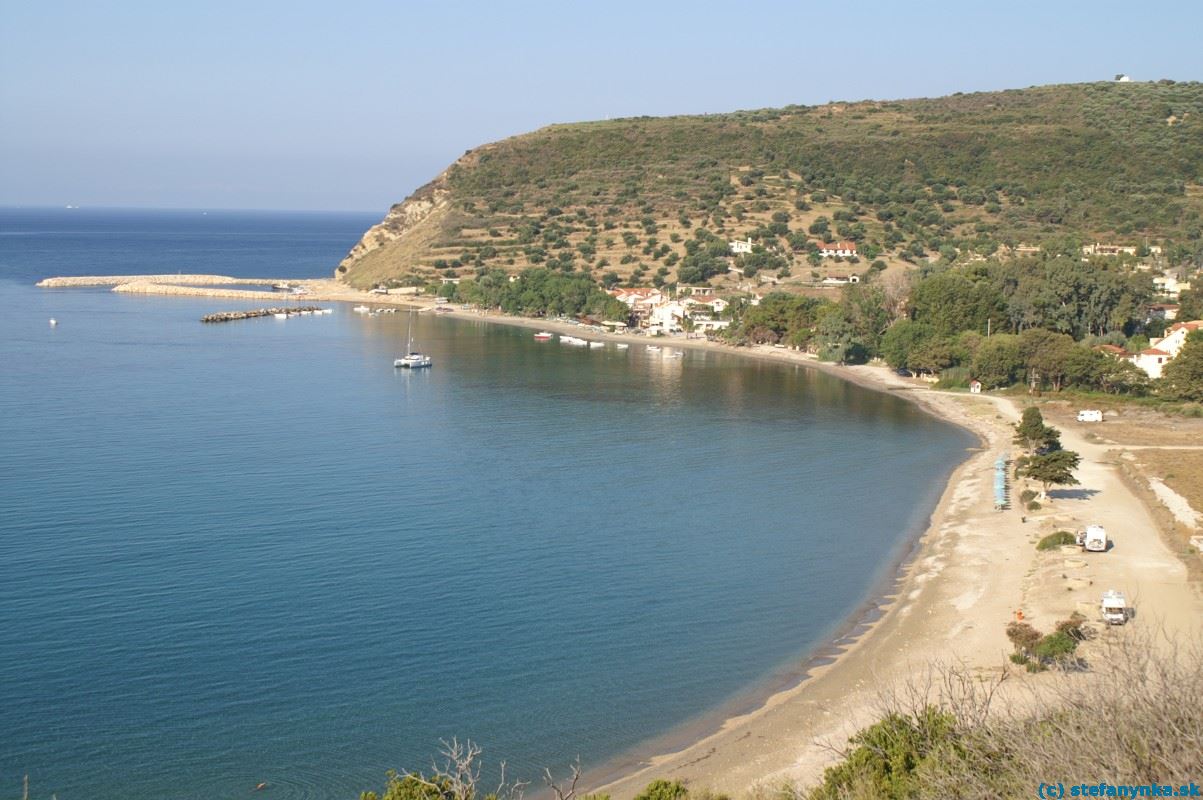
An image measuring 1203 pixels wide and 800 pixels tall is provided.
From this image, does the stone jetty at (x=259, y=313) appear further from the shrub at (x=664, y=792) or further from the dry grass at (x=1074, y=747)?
the dry grass at (x=1074, y=747)

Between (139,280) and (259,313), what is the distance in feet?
109

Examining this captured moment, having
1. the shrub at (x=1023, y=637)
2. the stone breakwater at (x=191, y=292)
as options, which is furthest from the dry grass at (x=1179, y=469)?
the stone breakwater at (x=191, y=292)

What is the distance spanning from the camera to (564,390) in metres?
53.6

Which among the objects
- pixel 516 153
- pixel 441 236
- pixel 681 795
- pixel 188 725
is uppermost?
pixel 516 153

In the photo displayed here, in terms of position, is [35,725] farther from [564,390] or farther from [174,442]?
[564,390]

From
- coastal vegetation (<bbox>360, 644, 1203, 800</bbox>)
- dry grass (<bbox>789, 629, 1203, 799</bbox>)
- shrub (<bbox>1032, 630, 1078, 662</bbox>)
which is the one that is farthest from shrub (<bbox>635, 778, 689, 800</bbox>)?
shrub (<bbox>1032, 630, 1078, 662</bbox>)

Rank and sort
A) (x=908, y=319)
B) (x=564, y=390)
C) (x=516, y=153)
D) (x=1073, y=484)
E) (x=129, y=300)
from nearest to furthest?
(x=1073, y=484) → (x=564, y=390) → (x=908, y=319) → (x=129, y=300) → (x=516, y=153)

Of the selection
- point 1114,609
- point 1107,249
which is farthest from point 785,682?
point 1107,249

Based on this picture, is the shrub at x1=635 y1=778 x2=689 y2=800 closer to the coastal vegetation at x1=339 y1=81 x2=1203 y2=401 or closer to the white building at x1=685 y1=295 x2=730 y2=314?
the coastal vegetation at x1=339 y1=81 x2=1203 y2=401

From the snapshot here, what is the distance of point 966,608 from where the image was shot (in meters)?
23.9

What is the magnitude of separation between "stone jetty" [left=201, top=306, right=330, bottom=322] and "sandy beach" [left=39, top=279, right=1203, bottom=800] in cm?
5884

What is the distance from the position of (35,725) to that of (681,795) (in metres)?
10.6

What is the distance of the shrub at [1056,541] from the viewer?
Result: 90.8ft

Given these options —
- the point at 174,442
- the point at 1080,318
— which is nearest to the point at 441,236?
the point at 1080,318
